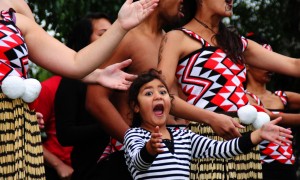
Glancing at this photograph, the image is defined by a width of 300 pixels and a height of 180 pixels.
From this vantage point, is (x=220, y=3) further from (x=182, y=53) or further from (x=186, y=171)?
(x=186, y=171)

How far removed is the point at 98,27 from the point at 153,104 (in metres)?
1.71

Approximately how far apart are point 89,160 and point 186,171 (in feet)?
3.18

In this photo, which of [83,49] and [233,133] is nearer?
[83,49]

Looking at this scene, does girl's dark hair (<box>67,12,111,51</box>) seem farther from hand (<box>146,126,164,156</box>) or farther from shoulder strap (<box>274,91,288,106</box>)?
hand (<box>146,126,164,156</box>)

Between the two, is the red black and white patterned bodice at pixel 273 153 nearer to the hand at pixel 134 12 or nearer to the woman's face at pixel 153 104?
the woman's face at pixel 153 104

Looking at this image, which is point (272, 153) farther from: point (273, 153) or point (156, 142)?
point (156, 142)

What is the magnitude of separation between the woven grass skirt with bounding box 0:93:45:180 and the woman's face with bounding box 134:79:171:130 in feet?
2.42

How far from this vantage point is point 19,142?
485 centimetres

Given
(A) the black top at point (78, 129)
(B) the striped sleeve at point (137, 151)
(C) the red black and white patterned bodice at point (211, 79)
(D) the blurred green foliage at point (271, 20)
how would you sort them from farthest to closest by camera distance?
(D) the blurred green foliage at point (271, 20) → (A) the black top at point (78, 129) → (C) the red black and white patterned bodice at point (211, 79) → (B) the striped sleeve at point (137, 151)

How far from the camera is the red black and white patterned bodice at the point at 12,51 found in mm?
4891

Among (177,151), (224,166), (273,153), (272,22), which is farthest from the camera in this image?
(272,22)

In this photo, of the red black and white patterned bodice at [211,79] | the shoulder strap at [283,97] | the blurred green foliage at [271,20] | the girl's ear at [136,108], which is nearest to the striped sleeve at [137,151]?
the girl's ear at [136,108]

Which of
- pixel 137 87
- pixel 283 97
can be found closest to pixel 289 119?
pixel 283 97

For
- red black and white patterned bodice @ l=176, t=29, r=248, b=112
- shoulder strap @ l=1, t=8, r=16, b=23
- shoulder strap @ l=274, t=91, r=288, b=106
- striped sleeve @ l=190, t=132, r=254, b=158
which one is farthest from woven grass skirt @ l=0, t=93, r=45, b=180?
shoulder strap @ l=274, t=91, r=288, b=106
